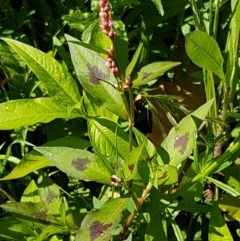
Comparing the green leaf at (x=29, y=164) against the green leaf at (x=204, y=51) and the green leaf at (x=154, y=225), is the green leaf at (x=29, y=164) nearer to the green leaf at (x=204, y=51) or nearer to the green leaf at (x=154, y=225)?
the green leaf at (x=154, y=225)

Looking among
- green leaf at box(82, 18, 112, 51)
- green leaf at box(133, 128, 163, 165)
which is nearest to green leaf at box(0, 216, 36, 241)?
green leaf at box(133, 128, 163, 165)

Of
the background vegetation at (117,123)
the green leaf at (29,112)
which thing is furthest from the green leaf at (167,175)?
the green leaf at (29,112)

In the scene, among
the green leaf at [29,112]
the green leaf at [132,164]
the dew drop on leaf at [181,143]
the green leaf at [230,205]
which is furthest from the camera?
the green leaf at [230,205]

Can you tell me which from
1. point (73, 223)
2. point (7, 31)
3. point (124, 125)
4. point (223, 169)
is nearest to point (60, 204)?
point (73, 223)

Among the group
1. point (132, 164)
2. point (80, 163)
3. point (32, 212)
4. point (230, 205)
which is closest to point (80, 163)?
point (80, 163)

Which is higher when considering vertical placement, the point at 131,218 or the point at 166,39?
the point at 166,39

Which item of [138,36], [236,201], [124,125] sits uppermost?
[138,36]

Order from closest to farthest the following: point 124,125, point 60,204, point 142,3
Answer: point 60,204 → point 124,125 → point 142,3

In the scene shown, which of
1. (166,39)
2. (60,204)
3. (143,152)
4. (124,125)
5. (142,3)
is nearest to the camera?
(143,152)

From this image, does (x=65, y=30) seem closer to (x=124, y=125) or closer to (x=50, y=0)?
(x=50, y=0)
